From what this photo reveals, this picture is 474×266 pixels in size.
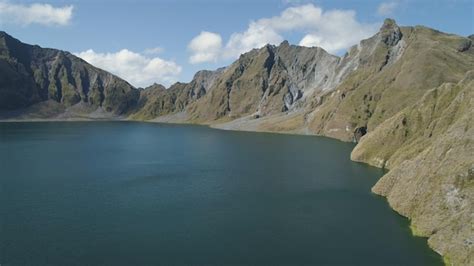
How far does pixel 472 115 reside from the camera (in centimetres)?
8238

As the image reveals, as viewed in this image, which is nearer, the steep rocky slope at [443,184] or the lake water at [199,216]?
the steep rocky slope at [443,184]

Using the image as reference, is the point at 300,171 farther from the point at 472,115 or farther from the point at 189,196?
the point at 472,115

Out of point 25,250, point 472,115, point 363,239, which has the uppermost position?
point 472,115

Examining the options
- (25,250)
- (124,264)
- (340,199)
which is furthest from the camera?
(340,199)

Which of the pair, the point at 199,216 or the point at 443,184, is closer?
the point at 443,184

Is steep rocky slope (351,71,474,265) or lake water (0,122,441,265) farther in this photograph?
lake water (0,122,441,265)

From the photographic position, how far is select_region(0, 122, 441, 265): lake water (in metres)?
62.1

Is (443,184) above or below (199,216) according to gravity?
above

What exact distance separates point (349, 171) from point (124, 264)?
87765mm

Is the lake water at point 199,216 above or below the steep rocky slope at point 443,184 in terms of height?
below

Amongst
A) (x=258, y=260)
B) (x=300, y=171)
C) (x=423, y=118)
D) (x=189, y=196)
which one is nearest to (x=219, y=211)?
(x=189, y=196)

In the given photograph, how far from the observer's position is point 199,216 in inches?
3201

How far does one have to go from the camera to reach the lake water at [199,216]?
62.1m

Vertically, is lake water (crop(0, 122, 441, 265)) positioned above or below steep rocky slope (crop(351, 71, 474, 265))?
below
